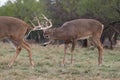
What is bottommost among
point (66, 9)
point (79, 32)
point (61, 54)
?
point (66, 9)

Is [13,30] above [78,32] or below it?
above

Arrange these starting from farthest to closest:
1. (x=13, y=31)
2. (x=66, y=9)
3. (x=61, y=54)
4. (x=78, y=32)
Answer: (x=66, y=9) < (x=61, y=54) < (x=78, y=32) < (x=13, y=31)

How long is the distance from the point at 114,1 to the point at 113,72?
1722 cm

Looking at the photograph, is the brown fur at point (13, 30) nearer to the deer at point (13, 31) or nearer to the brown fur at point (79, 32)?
the deer at point (13, 31)

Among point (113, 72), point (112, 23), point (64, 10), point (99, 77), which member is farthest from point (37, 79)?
point (64, 10)

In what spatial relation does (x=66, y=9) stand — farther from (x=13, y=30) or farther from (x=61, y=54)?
(x=13, y=30)

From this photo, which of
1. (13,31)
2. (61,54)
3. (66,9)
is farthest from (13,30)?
(66,9)

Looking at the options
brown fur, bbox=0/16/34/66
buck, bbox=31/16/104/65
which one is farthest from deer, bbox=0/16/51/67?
buck, bbox=31/16/104/65

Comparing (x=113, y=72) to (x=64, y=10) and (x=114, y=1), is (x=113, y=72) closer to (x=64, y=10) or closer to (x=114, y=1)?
(x=114, y=1)

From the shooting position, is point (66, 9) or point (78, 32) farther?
point (66, 9)

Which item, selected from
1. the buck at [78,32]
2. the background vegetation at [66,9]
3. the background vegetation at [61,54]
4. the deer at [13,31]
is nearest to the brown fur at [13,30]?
the deer at [13,31]

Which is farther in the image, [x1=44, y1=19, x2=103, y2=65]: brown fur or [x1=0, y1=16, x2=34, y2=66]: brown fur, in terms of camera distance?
[x1=44, y1=19, x2=103, y2=65]: brown fur

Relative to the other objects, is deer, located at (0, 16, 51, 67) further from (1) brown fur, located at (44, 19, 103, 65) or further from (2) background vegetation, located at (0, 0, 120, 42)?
(2) background vegetation, located at (0, 0, 120, 42)

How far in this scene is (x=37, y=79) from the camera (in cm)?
938
